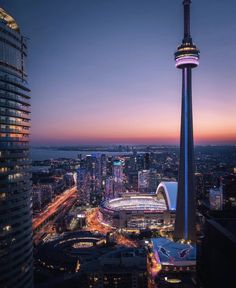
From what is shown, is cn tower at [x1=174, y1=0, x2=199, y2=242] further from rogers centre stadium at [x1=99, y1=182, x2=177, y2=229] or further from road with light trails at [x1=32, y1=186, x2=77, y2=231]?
road with light trails at [x1=32, y1=186, x2=77, y2=231]

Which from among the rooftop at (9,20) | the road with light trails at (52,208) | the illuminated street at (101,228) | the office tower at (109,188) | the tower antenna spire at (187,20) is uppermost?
the tower antenna spire at (187,20)

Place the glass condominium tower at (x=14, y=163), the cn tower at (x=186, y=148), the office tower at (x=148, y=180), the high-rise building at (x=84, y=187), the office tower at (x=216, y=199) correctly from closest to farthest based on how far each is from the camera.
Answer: the glass condominium tower at (x=14, y=163)
the cn tower at (x=186, y=148)
the office tower at (x=216, y=199)
the high-rise building at (x=84, y=187)
the office tower at (x=148, y=180)

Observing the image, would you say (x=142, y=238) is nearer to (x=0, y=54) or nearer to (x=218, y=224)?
(x=218, y=224)

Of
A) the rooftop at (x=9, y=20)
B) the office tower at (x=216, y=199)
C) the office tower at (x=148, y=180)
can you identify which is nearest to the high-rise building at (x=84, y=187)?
the office tower at (x=148, y=180)

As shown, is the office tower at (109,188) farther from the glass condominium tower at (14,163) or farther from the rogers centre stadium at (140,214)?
A: the glass condominium tower at (14,163)

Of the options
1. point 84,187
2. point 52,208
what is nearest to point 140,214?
point 52,208

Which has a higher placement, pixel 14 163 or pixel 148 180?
pixel 14 163

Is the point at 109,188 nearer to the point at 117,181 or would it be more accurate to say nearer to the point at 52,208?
the point at 117,181

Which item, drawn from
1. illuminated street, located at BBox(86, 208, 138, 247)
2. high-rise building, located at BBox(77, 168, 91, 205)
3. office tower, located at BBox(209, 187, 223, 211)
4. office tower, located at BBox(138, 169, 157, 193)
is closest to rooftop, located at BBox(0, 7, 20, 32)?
illuminated street, located at BBox(86, 208, 138, 247)
